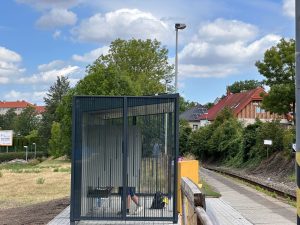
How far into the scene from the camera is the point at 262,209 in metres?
15.4

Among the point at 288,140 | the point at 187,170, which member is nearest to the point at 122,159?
the point at 187,170

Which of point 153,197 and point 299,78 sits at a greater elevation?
point 299,78

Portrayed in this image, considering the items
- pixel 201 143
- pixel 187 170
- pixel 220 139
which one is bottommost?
pixel 187 170

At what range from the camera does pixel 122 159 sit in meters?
11.8

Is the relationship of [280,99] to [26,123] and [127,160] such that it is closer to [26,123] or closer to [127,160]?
[127,160]

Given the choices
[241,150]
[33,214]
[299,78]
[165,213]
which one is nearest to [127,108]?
[165,213]

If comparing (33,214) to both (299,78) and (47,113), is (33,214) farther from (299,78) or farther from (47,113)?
(47,113)

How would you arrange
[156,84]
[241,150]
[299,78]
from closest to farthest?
[299,78], [241,150], [156,84]

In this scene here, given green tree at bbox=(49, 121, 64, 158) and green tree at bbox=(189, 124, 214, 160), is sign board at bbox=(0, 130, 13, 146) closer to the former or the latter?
green tree at bbox=(49, 121, 64, 158)

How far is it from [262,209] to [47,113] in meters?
115

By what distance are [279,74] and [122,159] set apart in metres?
37.8

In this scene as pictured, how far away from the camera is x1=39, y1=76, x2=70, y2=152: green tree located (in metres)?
122

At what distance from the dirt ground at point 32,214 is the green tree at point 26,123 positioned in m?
134

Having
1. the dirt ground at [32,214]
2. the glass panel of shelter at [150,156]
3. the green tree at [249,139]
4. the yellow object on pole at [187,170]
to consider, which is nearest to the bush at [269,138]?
the green tree at [249,139]
